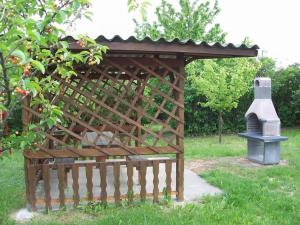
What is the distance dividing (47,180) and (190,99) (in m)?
9.92

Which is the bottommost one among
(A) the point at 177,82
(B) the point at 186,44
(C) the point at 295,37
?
(A) the point at 177,82

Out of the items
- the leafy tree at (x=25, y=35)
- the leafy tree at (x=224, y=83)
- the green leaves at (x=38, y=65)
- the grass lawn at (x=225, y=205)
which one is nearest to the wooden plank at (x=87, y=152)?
the grass lawn at (x=225, y=205)

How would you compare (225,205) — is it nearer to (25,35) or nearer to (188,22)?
(25,35)

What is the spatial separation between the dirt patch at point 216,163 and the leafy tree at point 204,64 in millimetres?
3112

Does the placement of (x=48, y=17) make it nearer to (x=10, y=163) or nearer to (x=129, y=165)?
(x=129, y=165)

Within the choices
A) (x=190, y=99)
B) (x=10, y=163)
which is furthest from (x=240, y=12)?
(x=10, y=163)

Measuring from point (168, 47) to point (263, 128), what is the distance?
4.67 m

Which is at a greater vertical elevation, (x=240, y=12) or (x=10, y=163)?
(x=240, y=12)

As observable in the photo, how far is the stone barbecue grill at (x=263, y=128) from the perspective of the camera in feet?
29.8

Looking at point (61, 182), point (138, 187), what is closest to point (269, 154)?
point (138, 187)

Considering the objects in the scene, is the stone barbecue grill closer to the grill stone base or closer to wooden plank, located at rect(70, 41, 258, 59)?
the grill stone base

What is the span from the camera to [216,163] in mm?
9438

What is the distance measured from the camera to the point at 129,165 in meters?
5.86

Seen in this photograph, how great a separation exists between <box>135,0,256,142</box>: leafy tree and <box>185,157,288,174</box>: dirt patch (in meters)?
3.11
